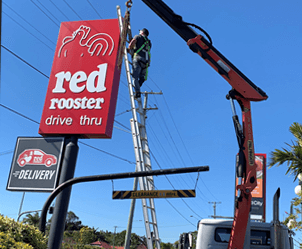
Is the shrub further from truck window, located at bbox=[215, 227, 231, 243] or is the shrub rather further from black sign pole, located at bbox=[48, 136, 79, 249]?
black sign pole, located at bbox=[48, 136, 79, 249]

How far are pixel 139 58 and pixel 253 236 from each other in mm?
8246

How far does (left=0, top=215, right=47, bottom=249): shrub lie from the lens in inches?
213

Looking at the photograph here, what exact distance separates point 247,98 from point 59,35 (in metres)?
9.37

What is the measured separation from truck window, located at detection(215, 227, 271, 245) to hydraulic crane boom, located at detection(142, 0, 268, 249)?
1.94 ft

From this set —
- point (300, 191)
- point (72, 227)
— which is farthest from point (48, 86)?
point (72, 227)

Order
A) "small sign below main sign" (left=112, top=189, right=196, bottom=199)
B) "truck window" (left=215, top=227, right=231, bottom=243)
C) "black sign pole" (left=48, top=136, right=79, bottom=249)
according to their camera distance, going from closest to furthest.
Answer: "small sign below main sign" (left=112, top=189, right=196, bottom=199)
"truck window" (left=215, top=227, right=231, bottom=243)
"black sign pole" (left=48, top=136, right=79, bottom=249)

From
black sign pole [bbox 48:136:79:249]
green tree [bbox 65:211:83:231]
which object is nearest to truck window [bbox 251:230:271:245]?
black sign pole [bbox 48:136:79:249]

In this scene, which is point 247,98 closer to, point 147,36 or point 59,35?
point 147,36

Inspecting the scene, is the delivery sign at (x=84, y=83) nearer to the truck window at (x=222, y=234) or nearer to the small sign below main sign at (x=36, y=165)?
the small sign below main sign at (x=36, y=165)

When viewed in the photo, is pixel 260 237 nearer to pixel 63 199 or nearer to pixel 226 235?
pixel 226 235

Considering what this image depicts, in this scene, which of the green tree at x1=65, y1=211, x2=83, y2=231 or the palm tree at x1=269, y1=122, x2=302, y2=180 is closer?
the palm tree at x1=269, y1=122, x2=302, y2=180

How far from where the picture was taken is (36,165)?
13688 mm

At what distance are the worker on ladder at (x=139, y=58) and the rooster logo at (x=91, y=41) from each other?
3.71 feet

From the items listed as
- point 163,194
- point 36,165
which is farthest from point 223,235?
point 36,165
